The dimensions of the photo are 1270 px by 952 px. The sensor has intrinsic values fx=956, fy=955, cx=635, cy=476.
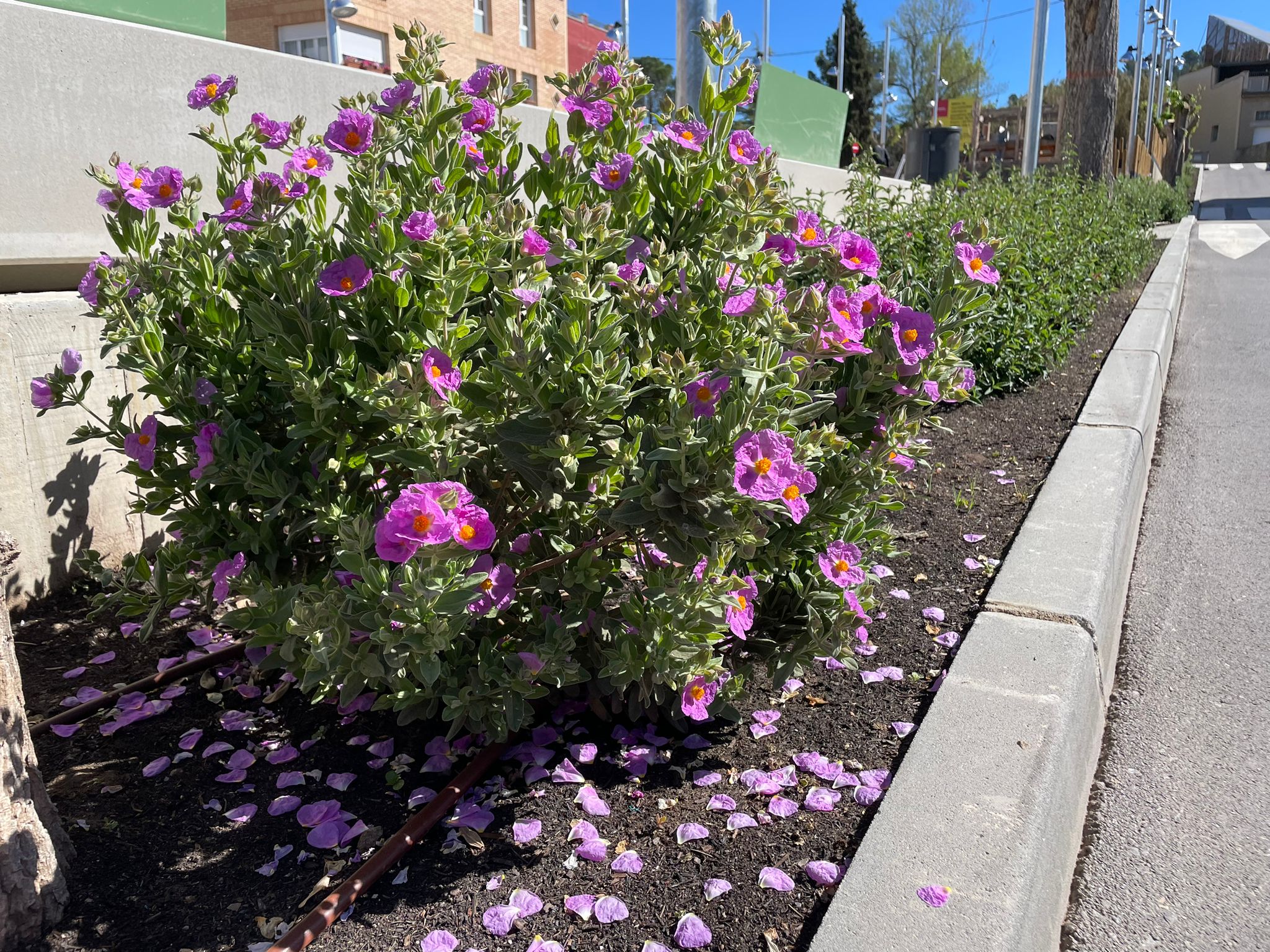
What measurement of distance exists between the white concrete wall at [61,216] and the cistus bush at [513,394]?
707 millimetres

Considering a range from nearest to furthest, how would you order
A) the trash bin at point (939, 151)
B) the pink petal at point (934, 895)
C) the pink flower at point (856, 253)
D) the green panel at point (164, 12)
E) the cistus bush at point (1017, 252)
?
the pink petal at point (934, 895)
the pink flower at point (856, 253)
the green panel at point (164, 12)
the cistus bush at point (1017, 252)
the trash bin at point (939, 151)

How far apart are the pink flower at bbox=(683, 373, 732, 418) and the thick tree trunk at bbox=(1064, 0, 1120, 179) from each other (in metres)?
13.3

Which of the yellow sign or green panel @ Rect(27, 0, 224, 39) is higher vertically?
the yellow sign

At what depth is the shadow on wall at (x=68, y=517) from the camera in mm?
2826

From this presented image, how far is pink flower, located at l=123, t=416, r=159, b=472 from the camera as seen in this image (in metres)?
2.01

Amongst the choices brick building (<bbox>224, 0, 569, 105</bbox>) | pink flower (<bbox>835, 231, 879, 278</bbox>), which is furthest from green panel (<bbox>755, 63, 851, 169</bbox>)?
brick building (<bbox>224, 0, 569, 105</bbox>)

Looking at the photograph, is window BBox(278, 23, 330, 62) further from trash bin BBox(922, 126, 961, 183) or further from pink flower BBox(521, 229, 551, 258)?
pink flower BBox(521, 229, 551, 258)

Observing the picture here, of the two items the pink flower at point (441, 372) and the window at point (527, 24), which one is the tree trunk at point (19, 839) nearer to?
the pink flower at point (441, 372)

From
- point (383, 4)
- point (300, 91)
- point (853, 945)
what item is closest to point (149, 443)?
point (853, 945)

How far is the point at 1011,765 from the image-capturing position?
79.7 inches

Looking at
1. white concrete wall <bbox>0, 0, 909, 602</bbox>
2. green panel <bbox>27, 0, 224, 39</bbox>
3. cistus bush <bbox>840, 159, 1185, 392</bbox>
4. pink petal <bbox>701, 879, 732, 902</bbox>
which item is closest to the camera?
pink petal <bbox>701, 879, 732, 902</bbox>

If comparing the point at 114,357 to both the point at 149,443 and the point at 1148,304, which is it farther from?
the point at 1148,304

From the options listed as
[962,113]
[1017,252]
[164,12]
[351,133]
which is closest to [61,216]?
[164,12]

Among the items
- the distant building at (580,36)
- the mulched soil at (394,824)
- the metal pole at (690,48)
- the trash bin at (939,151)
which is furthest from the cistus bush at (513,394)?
the distant building at (580,36)
